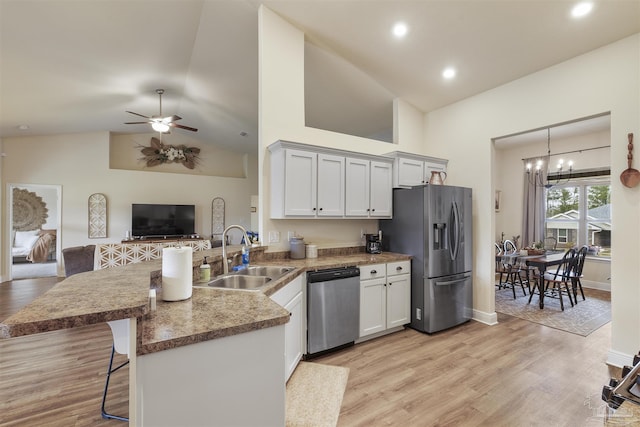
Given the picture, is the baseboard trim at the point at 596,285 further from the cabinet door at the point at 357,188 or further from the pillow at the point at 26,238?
the pillow at the point at 26,238

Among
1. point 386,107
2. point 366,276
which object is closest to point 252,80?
point 386,107

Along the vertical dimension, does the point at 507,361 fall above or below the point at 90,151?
below

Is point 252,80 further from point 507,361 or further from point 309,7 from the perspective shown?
point 507,361

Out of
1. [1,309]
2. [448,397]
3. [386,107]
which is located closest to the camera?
[448,397]

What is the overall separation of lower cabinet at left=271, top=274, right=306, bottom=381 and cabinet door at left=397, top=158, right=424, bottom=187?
1.92m

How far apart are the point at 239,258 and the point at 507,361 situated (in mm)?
2753

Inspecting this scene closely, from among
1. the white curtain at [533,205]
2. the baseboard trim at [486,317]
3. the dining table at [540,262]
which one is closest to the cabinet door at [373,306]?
the baseboard trim at [486,317]

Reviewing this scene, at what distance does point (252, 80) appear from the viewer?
4332 mm

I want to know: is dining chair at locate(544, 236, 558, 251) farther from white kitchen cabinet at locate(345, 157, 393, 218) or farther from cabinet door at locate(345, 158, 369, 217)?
cabinet door at locate(345, 158, 369, 217)

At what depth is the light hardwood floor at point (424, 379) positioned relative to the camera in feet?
6.46

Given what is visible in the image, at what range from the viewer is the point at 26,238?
7.94 m

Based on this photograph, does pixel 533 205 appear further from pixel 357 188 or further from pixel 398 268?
pixel 357 188

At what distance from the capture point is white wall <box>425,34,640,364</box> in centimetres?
260

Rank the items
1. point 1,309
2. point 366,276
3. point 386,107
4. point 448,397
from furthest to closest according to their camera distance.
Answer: point 386,107 → point 1,309 → point 366,276 → point 448,397
